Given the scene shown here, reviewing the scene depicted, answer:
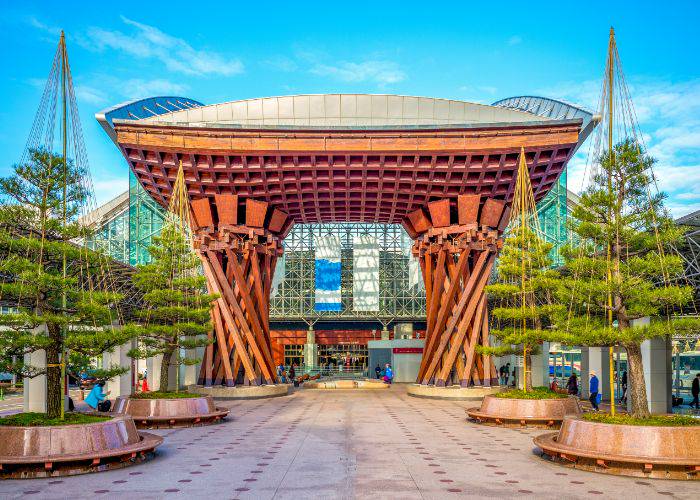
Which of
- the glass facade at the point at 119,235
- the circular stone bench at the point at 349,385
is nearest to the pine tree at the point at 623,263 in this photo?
the circular stone bench at the point at 349,385

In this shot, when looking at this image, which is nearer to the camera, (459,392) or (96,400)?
(96,400)

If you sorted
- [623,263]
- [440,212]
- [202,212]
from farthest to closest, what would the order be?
[440,212]
[202,212]
[623,263]

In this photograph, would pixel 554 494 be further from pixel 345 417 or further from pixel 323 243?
pixel 323 243

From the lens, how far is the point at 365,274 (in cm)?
5747

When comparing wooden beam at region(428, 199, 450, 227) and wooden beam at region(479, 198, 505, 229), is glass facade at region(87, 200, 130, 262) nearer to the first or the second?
wooden beam at region(428, 199, 450, 227)

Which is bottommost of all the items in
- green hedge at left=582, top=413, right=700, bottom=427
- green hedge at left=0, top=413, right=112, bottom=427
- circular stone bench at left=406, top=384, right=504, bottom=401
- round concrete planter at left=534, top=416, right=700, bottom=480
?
circular stone bench at left=406, top=384, right=504, bottom=401

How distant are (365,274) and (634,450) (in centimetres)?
4715

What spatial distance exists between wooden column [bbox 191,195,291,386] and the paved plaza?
8.24 m

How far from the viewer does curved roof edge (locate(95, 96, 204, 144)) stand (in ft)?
77.0

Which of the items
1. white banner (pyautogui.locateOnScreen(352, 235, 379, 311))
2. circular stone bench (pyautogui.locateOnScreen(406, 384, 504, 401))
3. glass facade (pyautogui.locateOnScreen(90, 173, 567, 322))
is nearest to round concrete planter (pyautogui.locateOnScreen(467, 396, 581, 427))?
circular stone bench (pyautogui.locateOnScreen(406, 384, 504, 401))

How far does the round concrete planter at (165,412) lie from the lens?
53.5 feet

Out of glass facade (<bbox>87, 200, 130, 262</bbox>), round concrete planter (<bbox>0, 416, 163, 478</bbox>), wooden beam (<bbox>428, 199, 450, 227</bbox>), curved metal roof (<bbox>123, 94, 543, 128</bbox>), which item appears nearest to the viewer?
round concrete planter (<bbox>0, 416, 163, 478</bbox>)

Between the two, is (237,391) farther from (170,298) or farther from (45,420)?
(45,420)

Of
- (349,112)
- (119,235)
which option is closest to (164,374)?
(349,112)
